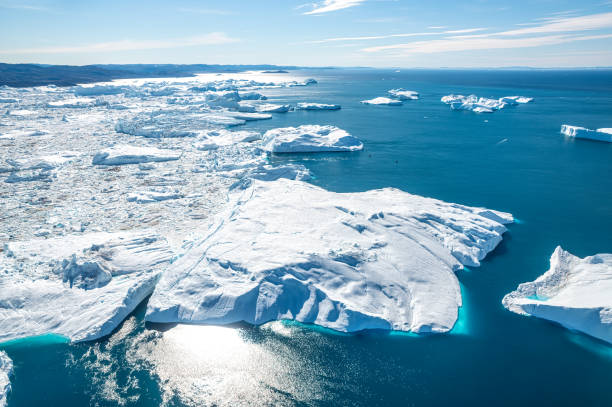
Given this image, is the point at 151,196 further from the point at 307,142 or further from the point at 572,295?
the point at 572,295

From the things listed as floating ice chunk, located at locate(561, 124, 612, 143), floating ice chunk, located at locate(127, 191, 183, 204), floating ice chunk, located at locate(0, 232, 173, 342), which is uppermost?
floating ice chunk, located at locate(561, 124, 612, 143)

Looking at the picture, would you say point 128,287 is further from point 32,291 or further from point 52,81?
point 52,81

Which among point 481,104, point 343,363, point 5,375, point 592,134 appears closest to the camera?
point 5,375

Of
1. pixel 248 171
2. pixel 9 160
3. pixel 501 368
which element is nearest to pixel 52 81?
pixel 9 160

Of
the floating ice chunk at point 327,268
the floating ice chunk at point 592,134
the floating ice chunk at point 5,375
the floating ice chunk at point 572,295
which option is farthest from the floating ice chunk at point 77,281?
the floating ice chunk at point 592,134

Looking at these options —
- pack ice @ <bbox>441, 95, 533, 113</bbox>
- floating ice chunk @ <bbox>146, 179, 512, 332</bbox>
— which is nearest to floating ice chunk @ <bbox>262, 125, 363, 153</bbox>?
floating ice chunk @ <bbox>146, 179, 512, 332</bbox>

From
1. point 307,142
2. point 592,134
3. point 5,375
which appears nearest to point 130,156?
point 307,142

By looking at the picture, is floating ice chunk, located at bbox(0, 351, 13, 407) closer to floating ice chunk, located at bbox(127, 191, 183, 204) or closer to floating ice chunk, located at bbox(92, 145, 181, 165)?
floating ice chunk, located at bbox(127, 191, 183, 204)
